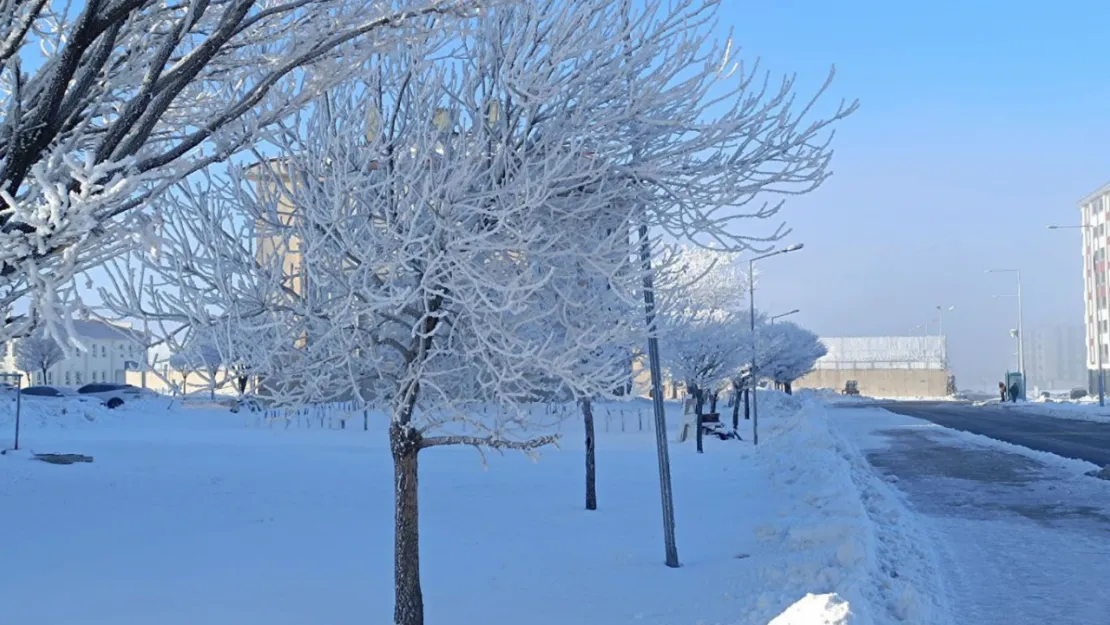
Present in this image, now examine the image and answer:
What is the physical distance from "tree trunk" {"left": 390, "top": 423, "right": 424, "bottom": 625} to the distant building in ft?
317

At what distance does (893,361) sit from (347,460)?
114812 millimetres

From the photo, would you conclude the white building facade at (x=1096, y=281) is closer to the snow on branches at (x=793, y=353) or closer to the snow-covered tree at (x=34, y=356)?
the snow on branches at (x=793, y=353)

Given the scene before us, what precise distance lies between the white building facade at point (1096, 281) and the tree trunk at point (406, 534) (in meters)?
85.7

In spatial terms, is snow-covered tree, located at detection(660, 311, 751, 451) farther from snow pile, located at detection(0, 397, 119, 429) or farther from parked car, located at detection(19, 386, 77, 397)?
parked car, located at detection(19, 386, 77, 397)

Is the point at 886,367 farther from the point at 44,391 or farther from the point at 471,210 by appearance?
the point at 471,210

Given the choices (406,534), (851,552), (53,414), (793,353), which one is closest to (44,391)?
(53,414)

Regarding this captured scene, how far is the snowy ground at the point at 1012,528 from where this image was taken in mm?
8258

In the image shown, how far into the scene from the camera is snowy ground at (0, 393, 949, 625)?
789 cm

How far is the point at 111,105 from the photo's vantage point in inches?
230

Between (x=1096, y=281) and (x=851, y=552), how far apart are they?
87.6m

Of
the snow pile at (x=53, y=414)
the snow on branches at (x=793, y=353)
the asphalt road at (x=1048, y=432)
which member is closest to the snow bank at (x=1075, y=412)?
the asphalt road at (x=1048, y=432)

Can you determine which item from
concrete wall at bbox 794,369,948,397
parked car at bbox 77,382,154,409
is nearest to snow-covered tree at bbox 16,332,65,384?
parked car at bbox 77,382,154,409

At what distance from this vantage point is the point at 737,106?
695cm

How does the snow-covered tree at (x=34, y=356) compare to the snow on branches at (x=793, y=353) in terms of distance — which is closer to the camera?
the snow on branches at (x=793, y=353)
